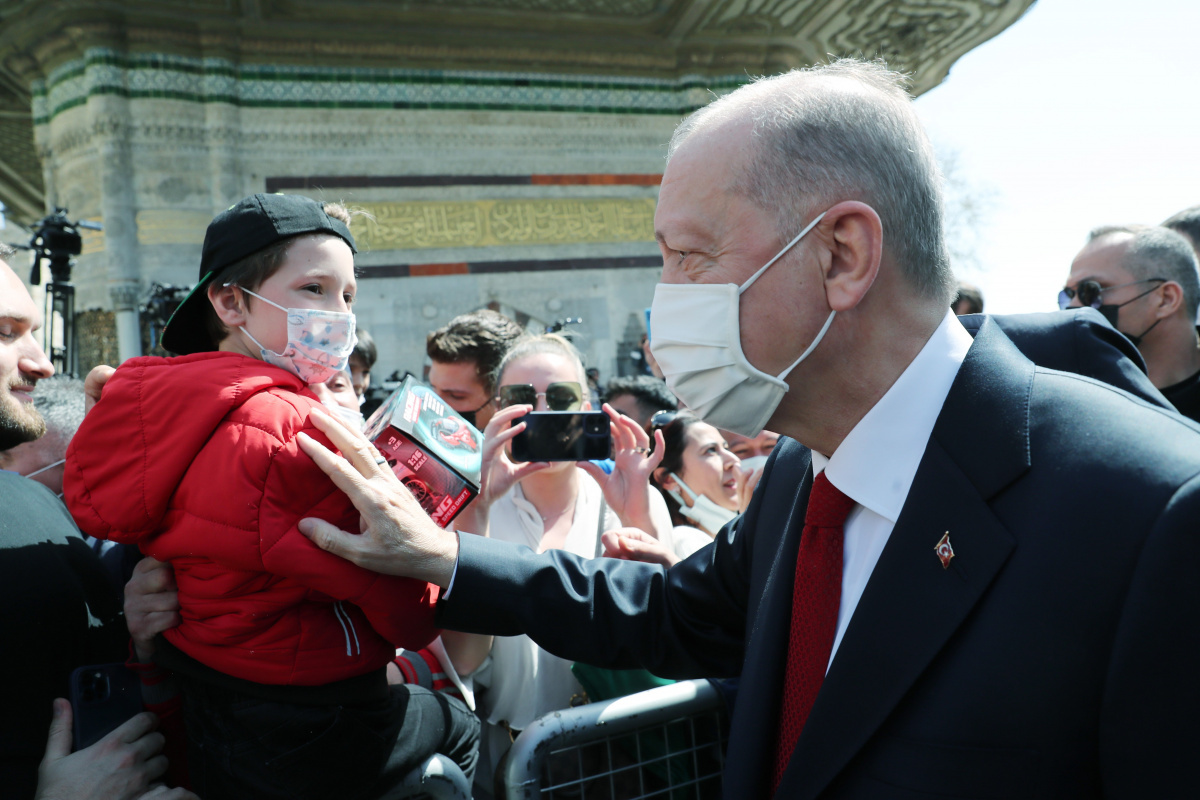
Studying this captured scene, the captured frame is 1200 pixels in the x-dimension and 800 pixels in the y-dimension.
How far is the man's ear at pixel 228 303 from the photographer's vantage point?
1685 mm

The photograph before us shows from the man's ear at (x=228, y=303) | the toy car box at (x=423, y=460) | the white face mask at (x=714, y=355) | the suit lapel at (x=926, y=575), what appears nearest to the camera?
the suit lapel at (x=926, y=575)

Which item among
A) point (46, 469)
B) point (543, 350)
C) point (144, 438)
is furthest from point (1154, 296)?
point (46, 469)

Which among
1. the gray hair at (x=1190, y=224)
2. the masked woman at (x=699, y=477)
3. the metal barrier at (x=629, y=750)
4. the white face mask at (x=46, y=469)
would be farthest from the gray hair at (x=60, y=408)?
the gray hair at (x=1190, y=224)

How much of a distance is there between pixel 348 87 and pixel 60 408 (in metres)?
9.57

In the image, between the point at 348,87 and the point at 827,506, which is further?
the point at 348,87

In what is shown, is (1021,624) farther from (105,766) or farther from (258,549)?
(105,766)

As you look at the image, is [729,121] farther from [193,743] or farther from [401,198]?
[401,198]

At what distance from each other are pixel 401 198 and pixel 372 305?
5.49 feet

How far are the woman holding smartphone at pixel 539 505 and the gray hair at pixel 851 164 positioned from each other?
102cm

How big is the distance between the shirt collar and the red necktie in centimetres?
6

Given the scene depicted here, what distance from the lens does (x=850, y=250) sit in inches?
45.3

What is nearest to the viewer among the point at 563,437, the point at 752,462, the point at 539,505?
the point at 563,437

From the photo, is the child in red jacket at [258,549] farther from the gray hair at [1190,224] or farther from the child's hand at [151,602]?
the gray hair at [1190,224]

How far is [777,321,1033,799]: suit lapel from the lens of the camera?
98 centimetres
